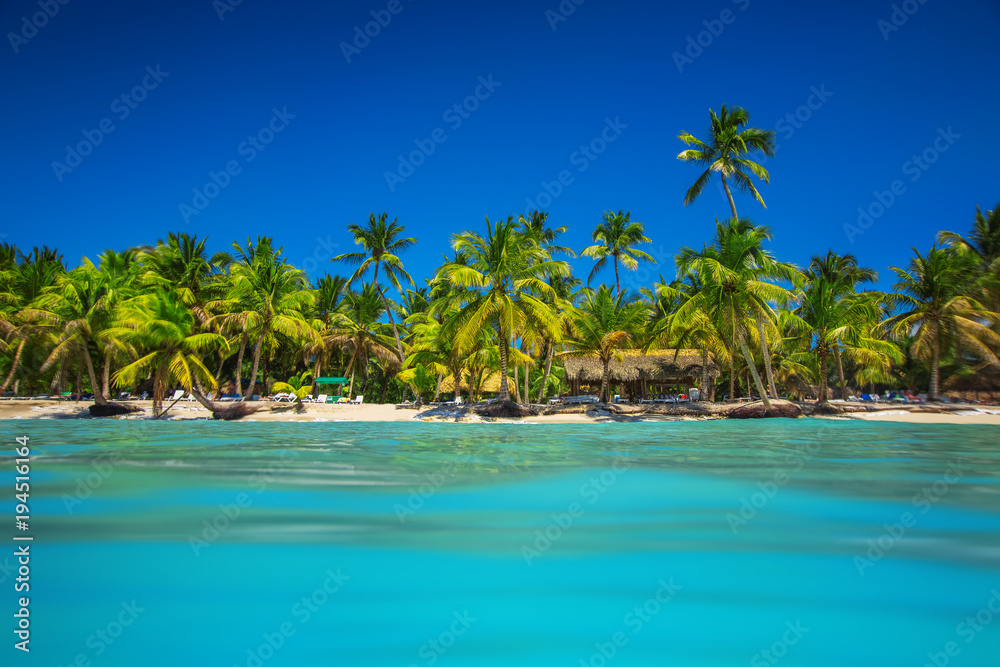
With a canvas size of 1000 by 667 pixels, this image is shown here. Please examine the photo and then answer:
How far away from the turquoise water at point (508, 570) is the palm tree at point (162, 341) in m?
14.6

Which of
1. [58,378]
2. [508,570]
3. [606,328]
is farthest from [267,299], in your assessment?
[508,570]

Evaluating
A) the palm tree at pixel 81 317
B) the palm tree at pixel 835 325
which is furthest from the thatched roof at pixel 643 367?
the palm tree at pixel 81 317

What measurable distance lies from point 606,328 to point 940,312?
14.4 metres

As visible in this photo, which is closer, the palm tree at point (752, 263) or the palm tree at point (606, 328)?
the palm tree at point (752, 263)

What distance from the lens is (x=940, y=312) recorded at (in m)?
22.2

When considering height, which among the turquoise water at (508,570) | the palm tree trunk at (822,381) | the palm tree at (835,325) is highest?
the palm tree at (835,325)

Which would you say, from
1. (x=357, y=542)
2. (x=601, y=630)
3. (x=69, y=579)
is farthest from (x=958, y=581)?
(x=69, y=579)

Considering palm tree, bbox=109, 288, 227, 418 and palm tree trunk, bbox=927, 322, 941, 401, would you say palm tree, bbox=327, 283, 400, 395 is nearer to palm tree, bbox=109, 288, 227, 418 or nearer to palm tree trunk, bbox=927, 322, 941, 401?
palm tree, bbox=109, 288, 227, 418

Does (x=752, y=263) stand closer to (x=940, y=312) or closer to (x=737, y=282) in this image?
(x=737, y=282)

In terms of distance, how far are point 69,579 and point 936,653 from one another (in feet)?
11.2

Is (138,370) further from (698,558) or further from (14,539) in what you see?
(698,558)

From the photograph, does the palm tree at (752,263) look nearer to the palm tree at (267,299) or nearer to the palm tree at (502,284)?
the palm tree at (502,284)

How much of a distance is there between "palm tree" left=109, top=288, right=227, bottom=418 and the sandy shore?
1385mm

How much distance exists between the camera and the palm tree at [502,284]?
17.5 m
